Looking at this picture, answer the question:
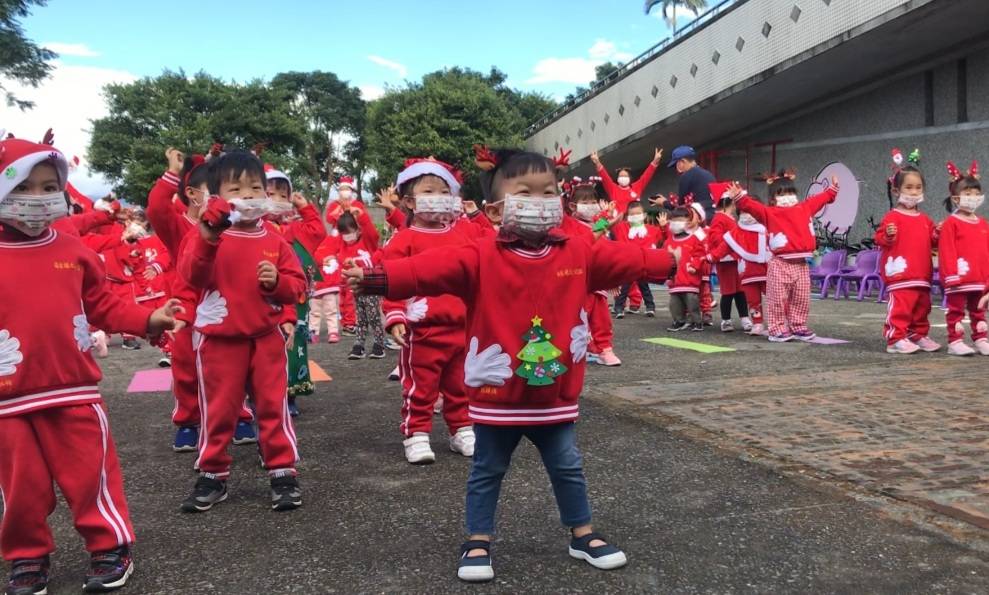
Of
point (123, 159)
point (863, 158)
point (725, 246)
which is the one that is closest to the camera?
point (725, 246)

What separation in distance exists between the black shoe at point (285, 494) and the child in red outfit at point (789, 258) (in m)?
7.11

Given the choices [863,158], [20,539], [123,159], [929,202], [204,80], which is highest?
[204,80]

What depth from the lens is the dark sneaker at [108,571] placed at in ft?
9.78

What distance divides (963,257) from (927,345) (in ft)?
3.30

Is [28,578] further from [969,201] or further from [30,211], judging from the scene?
[969,201]

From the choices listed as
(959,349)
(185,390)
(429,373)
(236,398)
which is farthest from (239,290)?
(959,349)

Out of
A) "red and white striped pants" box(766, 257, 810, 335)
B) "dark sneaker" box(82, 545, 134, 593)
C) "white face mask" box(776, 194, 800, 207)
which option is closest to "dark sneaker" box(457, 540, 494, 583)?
"dark sneaker" box(82, 545, 134, 593)

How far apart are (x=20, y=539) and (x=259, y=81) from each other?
50203mm

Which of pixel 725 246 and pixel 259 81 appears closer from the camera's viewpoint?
pixel 725 246

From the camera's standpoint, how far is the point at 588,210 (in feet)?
24.8

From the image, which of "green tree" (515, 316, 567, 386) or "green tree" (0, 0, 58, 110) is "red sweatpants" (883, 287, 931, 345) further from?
"green tree" (0, 0, 58, 110)

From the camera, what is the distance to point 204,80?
4759cm

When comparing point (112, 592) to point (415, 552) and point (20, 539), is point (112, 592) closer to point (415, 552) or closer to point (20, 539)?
point (20, 539)

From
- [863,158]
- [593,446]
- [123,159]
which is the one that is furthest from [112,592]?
[123,159]
